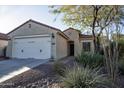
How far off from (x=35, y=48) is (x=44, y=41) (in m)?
0.67

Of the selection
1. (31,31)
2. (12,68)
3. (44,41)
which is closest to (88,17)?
(44,41)

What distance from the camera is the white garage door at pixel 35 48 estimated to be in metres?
10.3

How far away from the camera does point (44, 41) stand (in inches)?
418

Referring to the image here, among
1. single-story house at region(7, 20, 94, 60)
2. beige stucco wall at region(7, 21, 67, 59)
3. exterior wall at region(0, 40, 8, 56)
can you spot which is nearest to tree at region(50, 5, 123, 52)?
single-story house at region(7, 20, 94, 60)

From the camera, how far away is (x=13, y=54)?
11.9m

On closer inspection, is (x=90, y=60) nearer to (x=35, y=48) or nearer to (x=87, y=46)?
(x=87, y=46)

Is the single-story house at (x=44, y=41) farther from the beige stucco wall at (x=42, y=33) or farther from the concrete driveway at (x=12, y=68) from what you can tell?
the concrete driveway at (x=12, y=68)

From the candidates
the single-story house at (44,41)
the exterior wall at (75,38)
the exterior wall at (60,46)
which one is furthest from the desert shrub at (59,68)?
the exterior wall at (60,46)

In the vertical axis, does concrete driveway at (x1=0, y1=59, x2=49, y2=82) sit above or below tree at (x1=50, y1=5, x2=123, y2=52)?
below

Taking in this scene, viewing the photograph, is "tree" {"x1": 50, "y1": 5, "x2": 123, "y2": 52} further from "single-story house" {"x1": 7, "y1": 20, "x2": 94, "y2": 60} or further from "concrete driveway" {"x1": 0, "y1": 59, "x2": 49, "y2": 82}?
"concrete driveway" {"x1": 0, "y1": 59, "x2": 49, "y2": 82}

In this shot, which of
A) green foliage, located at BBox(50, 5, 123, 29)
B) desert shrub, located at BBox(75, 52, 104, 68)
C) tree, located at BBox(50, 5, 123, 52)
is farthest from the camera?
tree, located at BBox(50, 5, 123, 52)

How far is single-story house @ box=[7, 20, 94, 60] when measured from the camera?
1004 centimetres

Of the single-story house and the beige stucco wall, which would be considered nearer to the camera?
the single-story house

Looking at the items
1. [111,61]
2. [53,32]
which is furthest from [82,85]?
[53,32]
